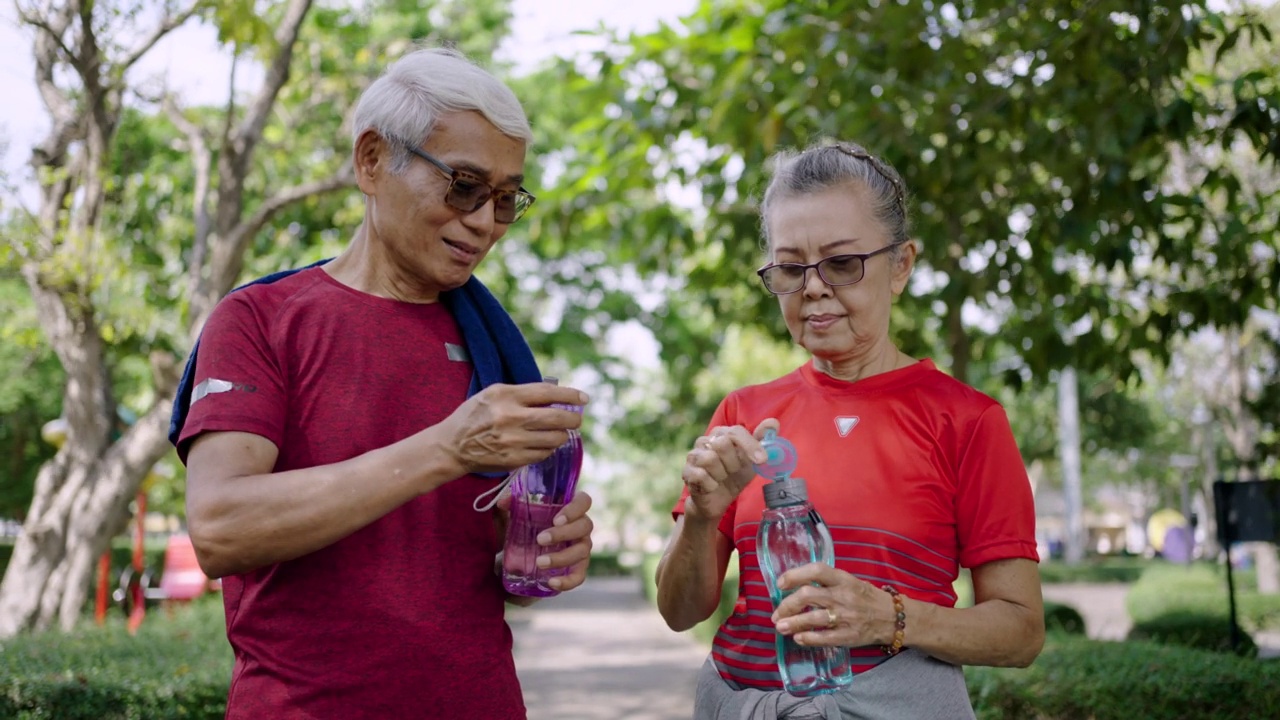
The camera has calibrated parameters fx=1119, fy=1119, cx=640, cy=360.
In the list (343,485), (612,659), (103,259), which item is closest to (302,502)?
(343,485)

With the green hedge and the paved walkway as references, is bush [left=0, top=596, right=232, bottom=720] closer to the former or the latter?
the green hedge

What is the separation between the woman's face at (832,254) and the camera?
2248 mm

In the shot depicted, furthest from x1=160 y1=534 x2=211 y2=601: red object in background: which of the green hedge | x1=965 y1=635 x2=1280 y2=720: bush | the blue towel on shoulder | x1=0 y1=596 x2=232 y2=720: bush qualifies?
the blue towel on shoulder

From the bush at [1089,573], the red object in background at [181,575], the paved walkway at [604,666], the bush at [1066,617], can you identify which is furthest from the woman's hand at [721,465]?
the bush at [1089,573]

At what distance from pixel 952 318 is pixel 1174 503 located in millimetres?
70631

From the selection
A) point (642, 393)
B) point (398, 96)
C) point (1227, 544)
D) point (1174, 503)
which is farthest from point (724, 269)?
point (1174, 503)

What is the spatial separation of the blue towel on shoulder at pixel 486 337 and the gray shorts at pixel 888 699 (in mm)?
801

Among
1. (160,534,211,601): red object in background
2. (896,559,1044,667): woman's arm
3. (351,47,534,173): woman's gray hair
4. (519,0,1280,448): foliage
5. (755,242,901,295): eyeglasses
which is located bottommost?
(160,534,211,601): red object in background

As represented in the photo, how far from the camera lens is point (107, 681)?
16.2 feet

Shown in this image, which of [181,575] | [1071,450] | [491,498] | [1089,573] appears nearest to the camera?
[491,498]

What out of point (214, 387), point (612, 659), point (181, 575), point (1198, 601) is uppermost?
point (214, 387)

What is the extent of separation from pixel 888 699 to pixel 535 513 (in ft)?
2.45

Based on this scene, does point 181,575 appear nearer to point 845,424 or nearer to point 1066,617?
point 1066,617

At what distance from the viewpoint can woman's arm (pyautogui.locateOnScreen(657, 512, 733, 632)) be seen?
2.26 m
